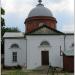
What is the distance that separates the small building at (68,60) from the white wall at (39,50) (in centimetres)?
138

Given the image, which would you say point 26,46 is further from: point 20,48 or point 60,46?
point 60,46

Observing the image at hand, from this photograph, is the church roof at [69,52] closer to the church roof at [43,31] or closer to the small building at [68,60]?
the small building at [68,60]

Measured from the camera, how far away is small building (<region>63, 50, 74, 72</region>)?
27.5 meters

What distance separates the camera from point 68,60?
2795 centimetres

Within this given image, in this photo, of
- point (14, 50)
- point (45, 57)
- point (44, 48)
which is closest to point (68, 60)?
point (45, 57)

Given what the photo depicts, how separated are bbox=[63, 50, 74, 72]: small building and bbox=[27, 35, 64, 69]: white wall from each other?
138 cm

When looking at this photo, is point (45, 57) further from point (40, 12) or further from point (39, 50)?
point (40, 12)

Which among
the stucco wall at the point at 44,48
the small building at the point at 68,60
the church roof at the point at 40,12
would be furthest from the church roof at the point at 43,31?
the church roof at the point at 40,12

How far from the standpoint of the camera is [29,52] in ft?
98.7

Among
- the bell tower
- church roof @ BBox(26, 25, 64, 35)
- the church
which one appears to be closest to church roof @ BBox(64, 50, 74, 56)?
the church

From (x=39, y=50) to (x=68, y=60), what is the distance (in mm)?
3900

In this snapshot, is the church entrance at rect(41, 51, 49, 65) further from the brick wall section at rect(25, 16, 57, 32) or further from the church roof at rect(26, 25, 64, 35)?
the brick wall section at rect(25, 16, 57, 32)

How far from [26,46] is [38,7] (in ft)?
23.8

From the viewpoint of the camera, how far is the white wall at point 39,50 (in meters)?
29.8
